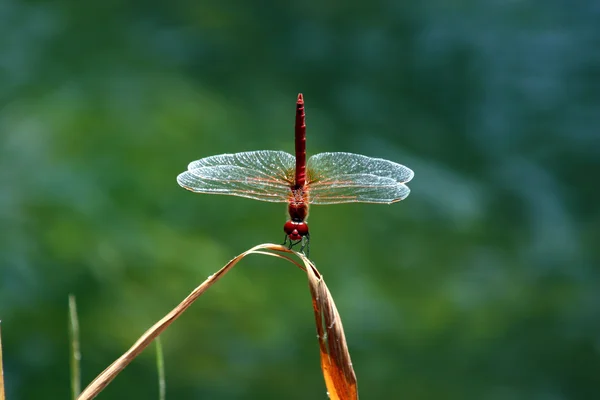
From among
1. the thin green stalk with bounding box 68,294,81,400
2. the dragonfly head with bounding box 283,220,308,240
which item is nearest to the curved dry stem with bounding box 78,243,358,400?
the thin green stalk with bounding box 68,294,81,400

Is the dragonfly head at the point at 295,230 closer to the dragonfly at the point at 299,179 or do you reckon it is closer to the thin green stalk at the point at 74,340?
the dragonfly at the point at 299,179

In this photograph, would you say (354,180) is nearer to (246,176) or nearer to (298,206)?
(298,206)

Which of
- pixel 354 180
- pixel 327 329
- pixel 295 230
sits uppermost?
pixel 354 180

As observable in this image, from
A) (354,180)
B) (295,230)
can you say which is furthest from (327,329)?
(354,180)

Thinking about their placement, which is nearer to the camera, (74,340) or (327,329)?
(74,340)

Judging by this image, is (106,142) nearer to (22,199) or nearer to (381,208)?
(22,199)

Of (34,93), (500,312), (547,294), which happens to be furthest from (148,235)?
(547,294)

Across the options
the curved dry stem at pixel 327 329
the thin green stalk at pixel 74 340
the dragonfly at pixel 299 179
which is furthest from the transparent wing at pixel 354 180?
the thin green stalk at pixel 74 340

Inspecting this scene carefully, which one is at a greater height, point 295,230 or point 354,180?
point 354,180
